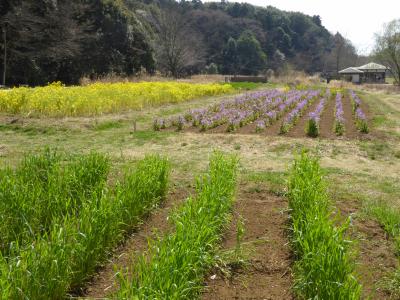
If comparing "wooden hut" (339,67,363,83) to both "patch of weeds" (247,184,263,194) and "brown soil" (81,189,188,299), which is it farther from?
"brown soil" (81,189,188,299)

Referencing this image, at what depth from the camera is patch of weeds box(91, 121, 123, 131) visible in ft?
36.0

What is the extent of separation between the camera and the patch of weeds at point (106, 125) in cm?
1097

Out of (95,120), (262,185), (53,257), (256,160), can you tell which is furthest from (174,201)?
(95,120)

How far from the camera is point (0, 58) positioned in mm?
25922

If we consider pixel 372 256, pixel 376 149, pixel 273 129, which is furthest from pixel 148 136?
pixel 372 256

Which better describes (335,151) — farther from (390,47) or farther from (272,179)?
(390,47)

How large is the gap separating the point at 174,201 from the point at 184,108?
38.6ft

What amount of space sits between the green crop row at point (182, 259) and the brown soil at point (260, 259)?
17 centimetres

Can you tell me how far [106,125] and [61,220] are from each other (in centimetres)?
788

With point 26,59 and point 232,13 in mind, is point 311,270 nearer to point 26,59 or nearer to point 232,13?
point 26,59

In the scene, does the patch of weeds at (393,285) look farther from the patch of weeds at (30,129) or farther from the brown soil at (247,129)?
the patch of weeds at (30,129)

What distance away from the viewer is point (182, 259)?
262 centimetres

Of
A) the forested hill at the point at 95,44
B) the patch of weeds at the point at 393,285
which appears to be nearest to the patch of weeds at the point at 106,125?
the patch of weeds at the point at 393,285

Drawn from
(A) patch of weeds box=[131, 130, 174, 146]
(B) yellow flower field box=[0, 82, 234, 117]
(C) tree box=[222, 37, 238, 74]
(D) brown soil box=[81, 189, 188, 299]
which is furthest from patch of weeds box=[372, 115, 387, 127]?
(C) tree box=[222, 37, 238, 74]
